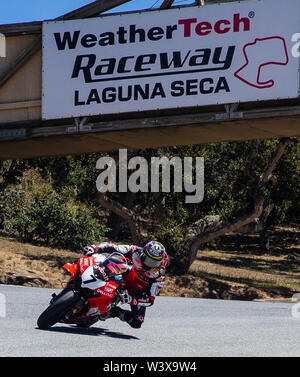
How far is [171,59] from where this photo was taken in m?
17.4

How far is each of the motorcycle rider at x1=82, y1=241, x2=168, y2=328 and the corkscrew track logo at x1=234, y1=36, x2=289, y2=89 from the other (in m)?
8.00

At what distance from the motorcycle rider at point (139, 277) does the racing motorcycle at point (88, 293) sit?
0.71ft

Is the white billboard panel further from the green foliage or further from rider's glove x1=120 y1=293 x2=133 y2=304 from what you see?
the green foliage

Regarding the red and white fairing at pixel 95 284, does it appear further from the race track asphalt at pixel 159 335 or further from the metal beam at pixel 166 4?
the metal beam at pixel 166 4

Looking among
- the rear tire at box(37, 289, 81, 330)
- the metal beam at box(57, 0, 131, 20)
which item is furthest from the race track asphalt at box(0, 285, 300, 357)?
the metal beam at box(57, 0, 131, 20)

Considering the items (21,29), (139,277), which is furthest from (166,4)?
(139,277)

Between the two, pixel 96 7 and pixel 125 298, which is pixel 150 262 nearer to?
pixel 125 298

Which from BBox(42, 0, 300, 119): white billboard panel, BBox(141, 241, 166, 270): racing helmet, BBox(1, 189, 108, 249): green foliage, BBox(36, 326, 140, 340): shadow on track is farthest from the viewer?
BBox(1, 189, 108, 249): green foliage

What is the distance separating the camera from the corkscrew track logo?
16406 mm

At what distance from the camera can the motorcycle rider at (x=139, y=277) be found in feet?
31.5

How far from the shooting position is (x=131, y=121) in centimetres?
1778

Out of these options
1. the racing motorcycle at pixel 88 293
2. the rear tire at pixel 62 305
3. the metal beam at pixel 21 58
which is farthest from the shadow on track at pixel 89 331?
the metal beam at pixel 21 58

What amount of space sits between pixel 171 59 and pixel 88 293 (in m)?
9.50
